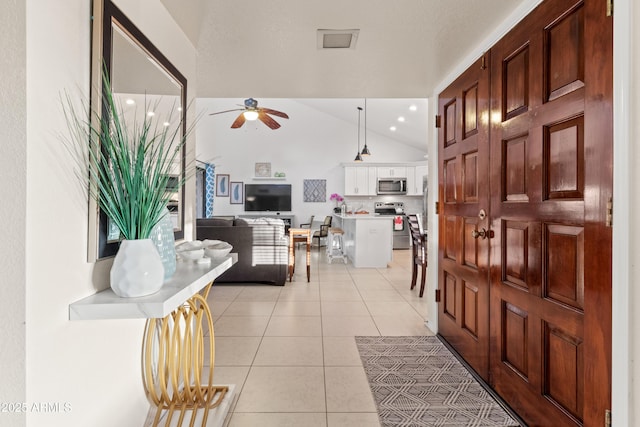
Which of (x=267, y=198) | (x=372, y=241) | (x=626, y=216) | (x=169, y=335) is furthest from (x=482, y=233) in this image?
(x=267, y=198)

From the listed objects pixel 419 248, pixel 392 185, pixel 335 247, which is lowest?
pixel 335 247

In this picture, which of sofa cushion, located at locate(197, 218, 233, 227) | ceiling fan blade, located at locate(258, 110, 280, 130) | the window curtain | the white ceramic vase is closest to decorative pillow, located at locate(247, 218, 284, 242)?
sofa cushion, located at locate(197, 218, 233, 227)

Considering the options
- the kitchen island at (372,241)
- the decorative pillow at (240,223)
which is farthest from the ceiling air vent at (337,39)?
the kitchen island at (372,241)

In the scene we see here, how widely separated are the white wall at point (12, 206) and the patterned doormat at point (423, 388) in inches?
59.7

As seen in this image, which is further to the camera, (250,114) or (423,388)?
(250,114)

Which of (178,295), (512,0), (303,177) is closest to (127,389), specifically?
(178,295)

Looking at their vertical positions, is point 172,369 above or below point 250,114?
below

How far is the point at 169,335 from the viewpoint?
5.24 ft

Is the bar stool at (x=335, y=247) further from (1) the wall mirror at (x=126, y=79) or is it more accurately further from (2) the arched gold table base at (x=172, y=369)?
(1) the wall mirror at (x=126, y=79)

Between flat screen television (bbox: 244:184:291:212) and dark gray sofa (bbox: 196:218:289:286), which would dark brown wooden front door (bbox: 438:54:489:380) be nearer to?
dark gray sofa (bbox: 196:218:289:286)

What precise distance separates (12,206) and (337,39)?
1855 mm

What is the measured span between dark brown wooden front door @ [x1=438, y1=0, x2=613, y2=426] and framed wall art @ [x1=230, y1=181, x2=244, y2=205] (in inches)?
302

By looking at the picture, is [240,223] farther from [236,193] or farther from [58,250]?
[236,193]

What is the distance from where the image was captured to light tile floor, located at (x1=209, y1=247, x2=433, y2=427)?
5.83ft
